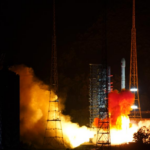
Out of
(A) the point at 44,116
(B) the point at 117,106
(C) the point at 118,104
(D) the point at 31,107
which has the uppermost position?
(C) the point at 118,104

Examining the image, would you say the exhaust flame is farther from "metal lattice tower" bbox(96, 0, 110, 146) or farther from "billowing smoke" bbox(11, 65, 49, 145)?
"metal lattice tower" bbox(96, 0, 110, 146)

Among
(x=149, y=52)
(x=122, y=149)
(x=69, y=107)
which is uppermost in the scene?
(x=149, y=52)

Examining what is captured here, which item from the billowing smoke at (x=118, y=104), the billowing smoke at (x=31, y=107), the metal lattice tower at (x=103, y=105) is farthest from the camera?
the billowing smoke at (x=118, y=104)

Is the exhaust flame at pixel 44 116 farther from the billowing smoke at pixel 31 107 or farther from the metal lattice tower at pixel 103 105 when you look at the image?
the metal lattice tower at pixel 103 105

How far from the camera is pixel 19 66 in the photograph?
58.6 meters

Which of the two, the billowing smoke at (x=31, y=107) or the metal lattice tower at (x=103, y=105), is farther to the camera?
the billowing smoke at (x=31, y=107)

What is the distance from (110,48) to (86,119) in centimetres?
1260

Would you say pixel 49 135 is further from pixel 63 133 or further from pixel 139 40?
pixel 139 40

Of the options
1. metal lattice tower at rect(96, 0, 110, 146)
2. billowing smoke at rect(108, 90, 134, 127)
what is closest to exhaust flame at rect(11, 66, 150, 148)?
billowing smoke at rect(108, 90, 134, 127)

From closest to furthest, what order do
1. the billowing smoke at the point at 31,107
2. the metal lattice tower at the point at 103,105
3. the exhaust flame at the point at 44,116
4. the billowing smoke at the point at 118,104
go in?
the metal lattice tower at the point at 103,105
the billowing smoke at the point at 31,107
the exhaust flame at the point at 44,116
the billowing smoke at the point at 118,104

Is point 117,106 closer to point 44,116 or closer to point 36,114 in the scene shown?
point 44,116

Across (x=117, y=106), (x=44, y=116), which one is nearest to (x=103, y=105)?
(x=117, y=106)

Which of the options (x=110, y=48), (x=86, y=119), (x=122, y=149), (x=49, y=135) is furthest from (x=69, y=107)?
(x=122, y=149)

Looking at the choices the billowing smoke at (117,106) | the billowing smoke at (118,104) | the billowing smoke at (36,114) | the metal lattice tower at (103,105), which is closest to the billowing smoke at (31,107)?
the billowing smoke at (36,114)
